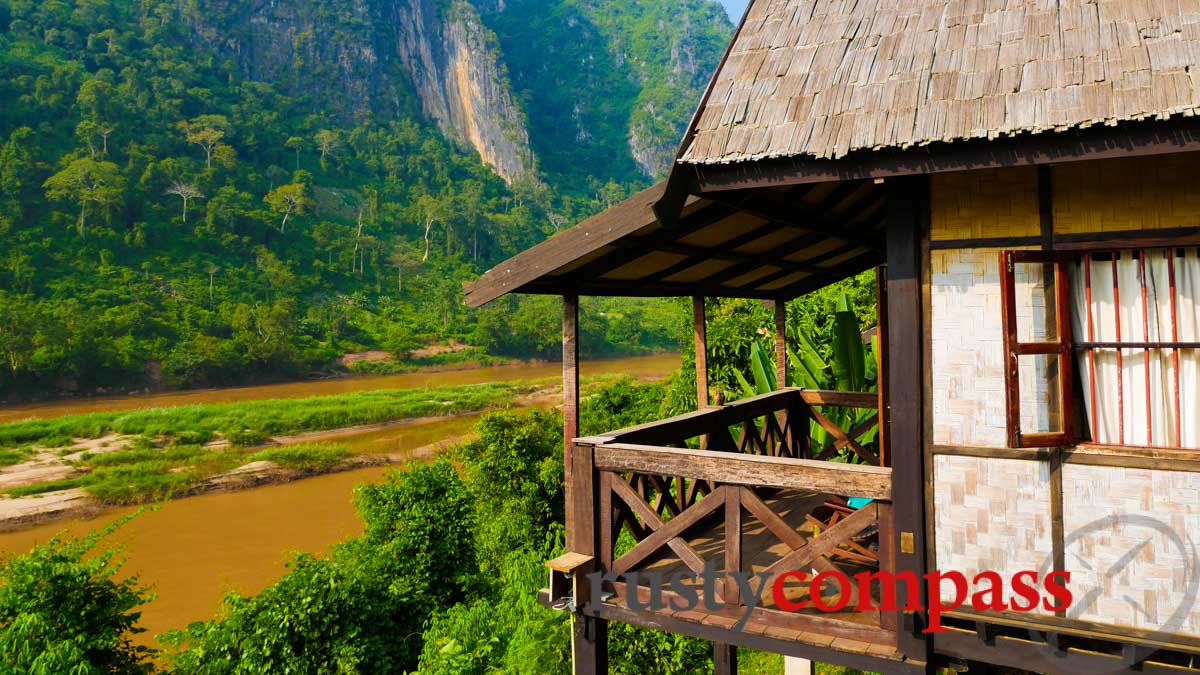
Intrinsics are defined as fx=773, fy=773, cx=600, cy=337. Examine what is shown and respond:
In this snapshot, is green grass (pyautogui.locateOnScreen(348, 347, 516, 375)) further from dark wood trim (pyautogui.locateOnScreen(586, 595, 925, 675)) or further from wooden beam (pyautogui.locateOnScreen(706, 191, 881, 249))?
dark wood trim (pyautogui.locateOnScreen(586, 595, 925, 675))

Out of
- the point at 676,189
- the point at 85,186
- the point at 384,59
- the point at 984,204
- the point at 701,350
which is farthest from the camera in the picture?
the point at 384,59

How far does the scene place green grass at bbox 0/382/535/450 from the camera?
26156mm

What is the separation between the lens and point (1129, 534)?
2.86 m

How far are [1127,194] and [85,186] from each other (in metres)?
52.6

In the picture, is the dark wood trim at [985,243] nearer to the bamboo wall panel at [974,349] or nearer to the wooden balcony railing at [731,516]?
the bamboo wall panel at [974,349]

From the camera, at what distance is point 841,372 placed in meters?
7.76

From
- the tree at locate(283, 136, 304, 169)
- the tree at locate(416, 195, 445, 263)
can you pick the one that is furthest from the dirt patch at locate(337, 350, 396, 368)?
the tree at locate(283, 136, 304, 169)

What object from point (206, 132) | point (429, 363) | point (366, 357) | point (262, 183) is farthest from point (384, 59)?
point (366, 357)

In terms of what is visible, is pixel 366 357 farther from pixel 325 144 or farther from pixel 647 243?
pixel 647 243

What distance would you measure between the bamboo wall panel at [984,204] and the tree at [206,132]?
196ft

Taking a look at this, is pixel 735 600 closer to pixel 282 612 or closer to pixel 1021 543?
pixel 1021 543

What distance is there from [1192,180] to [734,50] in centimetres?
192

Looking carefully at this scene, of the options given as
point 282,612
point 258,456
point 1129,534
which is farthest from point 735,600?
point 258,456

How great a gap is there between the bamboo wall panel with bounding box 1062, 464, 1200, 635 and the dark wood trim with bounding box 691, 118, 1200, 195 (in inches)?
46.4
